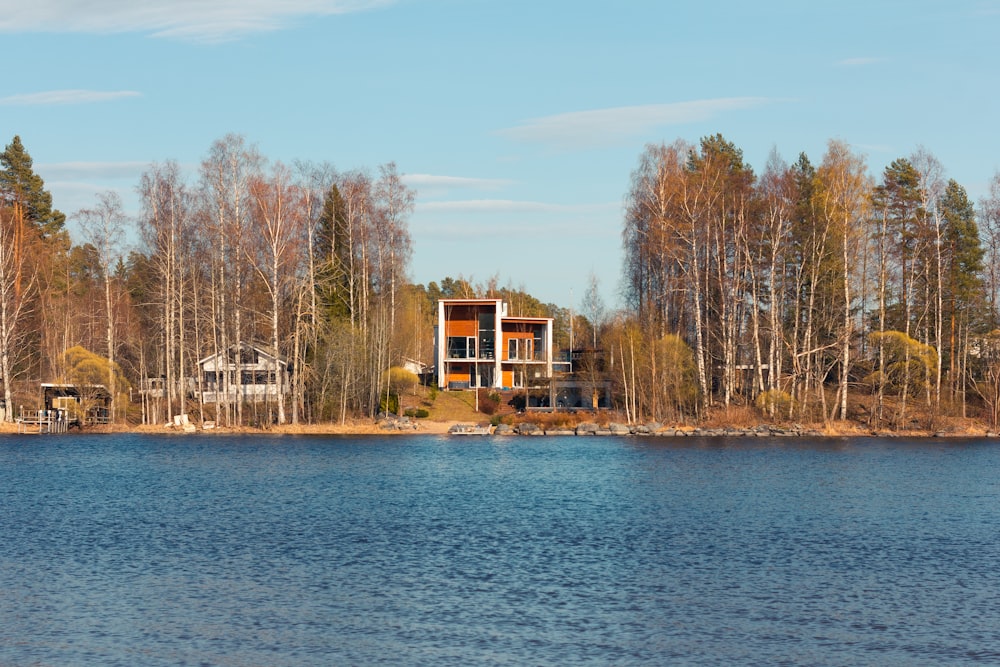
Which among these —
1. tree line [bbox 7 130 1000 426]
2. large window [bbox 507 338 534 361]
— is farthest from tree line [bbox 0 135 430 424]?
large window [bbox 507 338 534 361]

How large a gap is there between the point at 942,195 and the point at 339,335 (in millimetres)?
36095

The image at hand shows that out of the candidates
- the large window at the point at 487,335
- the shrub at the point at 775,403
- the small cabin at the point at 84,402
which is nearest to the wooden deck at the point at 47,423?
the small cabin at the point at 84,402

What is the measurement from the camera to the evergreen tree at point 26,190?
72375 millimetres

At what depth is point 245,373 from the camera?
230ft

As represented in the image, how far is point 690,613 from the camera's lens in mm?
18594

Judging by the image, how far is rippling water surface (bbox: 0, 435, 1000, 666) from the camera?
53.9ft

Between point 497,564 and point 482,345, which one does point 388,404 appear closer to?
point 482,345

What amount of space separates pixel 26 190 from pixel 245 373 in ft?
69.2

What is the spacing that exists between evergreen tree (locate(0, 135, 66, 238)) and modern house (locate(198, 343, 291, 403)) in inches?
704

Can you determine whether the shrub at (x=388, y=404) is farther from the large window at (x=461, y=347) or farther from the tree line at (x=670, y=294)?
the large window at (x=461, y=347)

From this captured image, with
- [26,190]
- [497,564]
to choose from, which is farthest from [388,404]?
[497,564]

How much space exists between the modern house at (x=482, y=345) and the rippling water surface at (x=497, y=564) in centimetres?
3343

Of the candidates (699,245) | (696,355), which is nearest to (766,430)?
(696,355)

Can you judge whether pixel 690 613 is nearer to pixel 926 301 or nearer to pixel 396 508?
pixel 396 508
